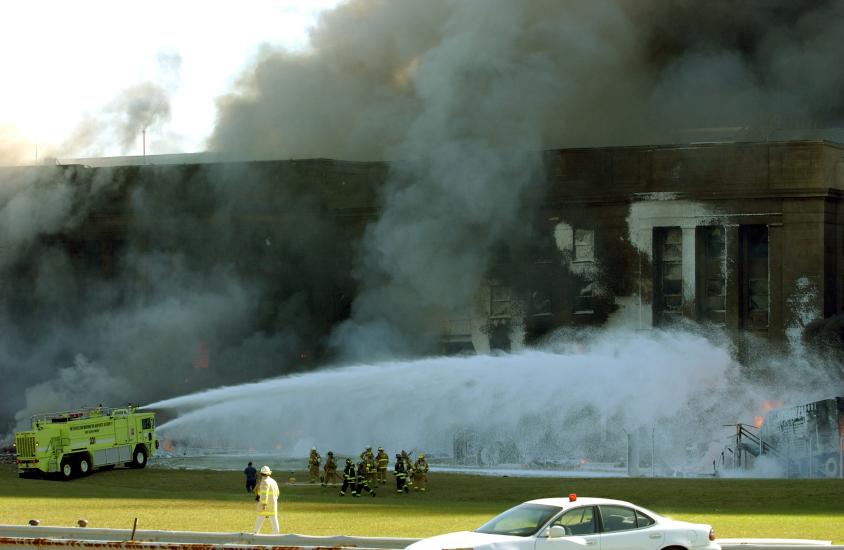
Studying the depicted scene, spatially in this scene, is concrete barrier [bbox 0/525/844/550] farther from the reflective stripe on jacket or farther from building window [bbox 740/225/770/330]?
building window [bbox 740/225/770/330]

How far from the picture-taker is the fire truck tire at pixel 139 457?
128 ft

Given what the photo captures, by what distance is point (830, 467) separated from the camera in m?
34.6

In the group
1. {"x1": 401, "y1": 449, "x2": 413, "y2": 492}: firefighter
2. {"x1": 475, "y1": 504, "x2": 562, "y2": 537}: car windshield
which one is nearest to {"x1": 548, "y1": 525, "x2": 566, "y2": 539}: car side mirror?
{"x1": 475, "y1": 504, "x2": 562, "y2": 537}: car windshield

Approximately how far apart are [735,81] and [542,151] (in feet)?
29.0

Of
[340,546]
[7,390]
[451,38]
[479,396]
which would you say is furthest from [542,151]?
[340,546]

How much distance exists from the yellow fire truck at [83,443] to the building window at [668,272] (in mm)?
22698

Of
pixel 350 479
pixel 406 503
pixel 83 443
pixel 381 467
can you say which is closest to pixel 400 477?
pixel 350 479

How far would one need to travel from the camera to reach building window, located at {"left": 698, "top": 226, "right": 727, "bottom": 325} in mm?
53656

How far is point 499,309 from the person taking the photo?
180ft

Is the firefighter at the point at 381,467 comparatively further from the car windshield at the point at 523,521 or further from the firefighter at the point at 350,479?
the car windshield at the point at 523,521

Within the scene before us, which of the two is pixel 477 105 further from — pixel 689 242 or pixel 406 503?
pixel 406 503

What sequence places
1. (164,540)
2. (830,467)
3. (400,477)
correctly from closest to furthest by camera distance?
(164,540) → (400,477) → (830,467)

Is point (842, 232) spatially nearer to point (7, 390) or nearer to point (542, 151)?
point (542, 151)

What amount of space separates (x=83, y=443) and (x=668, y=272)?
26.1 m
